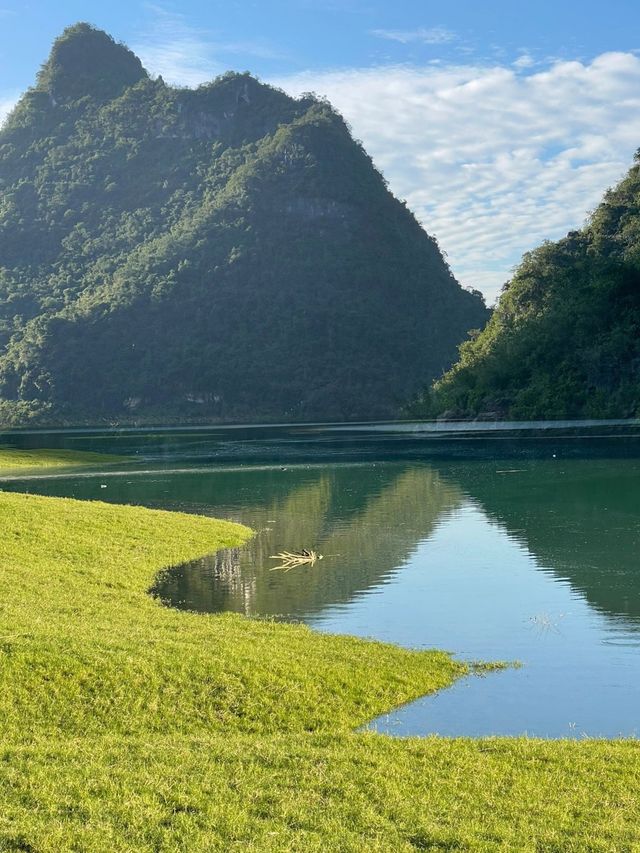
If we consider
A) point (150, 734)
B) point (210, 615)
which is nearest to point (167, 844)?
point (150, 734)

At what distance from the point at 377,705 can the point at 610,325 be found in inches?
3978

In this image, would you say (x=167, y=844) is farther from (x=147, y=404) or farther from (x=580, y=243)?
(x=147, y=404)

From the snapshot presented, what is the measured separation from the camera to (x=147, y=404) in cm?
19012

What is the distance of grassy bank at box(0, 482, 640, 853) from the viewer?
9602mm

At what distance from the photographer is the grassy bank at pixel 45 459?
227 feet

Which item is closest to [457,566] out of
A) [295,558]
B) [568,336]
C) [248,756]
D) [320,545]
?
[295,558]

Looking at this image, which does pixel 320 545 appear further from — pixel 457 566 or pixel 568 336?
pixel 568 336

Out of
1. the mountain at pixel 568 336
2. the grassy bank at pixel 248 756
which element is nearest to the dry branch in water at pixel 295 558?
the grassy bank at pixel 248 756

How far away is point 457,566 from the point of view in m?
29.9

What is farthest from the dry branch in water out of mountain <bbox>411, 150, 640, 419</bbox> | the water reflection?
mountain <bbox>411, 150, 640, 419</bbox>

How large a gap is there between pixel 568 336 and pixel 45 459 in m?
64.2

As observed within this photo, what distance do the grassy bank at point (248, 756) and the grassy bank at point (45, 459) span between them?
166 feet

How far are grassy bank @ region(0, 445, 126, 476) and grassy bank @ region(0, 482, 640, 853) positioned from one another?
166ft

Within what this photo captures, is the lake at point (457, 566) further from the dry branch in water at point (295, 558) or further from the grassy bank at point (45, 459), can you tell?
the grassy bank at point (45, 459)
